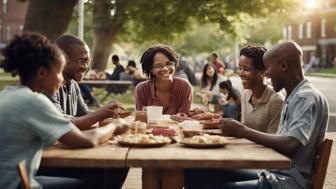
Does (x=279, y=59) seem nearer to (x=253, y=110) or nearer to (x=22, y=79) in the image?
(x=253, y=110)

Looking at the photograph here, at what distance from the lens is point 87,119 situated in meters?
4.48

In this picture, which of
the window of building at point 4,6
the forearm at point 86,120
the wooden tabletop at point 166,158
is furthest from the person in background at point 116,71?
the window of building at point 4,6

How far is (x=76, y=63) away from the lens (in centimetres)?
501

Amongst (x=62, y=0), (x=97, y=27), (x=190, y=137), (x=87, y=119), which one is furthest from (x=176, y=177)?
(x=97, y=27)

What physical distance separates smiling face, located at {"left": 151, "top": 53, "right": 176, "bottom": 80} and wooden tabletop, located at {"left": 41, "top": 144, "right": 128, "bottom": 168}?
2322 mm

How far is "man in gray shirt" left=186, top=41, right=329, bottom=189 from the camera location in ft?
11.4

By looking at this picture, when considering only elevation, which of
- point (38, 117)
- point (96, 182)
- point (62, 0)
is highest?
point (62, 0)

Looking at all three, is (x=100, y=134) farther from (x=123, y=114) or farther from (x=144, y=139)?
(x=123, y=114)

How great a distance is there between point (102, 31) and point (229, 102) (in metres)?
18.4

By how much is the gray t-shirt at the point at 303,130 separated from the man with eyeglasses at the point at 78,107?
133 centimetres

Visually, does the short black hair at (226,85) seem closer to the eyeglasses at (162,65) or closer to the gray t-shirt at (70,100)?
the eyeglasses at (162,65)

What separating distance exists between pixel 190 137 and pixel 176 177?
0.33 m

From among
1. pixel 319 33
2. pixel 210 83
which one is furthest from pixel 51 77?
pixel 319 33

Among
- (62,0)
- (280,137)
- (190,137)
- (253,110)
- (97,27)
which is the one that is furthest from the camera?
(97,27)
